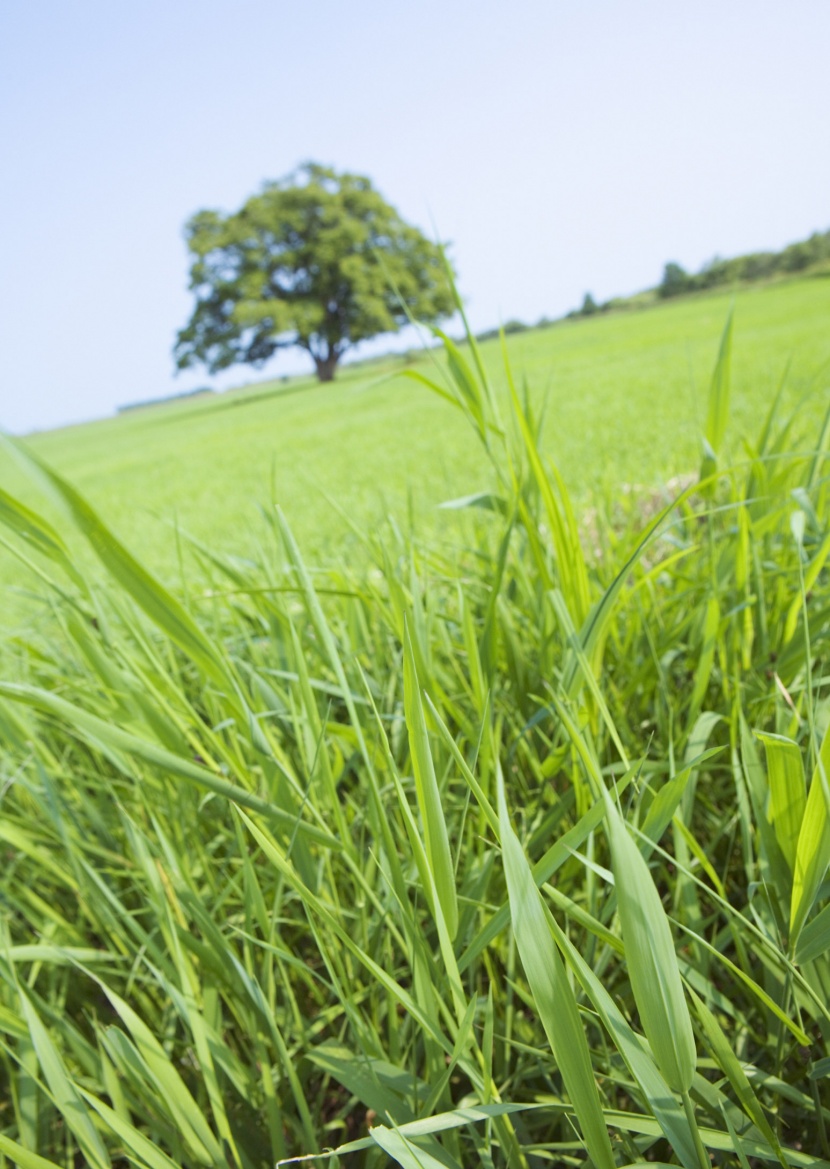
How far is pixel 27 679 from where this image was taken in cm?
105

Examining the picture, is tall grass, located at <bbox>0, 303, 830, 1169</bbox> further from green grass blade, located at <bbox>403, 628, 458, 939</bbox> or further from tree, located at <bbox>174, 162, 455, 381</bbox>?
tree, located at <bbox>174, 162, 455, 381</bbox>

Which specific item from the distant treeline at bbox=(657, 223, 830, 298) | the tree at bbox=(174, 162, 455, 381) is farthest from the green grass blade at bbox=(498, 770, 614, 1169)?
the distant treeline at bbox=(657, 223, 830, 298)

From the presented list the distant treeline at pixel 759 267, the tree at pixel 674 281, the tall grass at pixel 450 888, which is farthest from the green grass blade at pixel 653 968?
the tree at pixel 674 281

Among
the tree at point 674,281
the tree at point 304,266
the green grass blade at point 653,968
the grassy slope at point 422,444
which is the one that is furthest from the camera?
the tree at point 674,281

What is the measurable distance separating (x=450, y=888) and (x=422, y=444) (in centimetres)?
527

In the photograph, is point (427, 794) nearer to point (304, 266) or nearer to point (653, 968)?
point (653, 968)

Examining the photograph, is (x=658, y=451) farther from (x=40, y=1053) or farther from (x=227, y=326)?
(x=227, y=326)

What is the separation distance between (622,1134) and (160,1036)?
16.4 inches

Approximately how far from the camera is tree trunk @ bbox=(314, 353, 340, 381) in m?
27.5

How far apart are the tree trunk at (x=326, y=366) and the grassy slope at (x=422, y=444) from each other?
16.7 metres

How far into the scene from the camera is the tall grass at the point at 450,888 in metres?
0.36

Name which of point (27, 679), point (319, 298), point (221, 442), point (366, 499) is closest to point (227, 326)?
point (319, 298)

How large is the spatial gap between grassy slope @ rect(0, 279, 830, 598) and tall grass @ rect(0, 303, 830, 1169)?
11.7 inches

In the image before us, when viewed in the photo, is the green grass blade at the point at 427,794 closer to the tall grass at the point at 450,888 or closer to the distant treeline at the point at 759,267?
the tall grass at the point at 450,888
